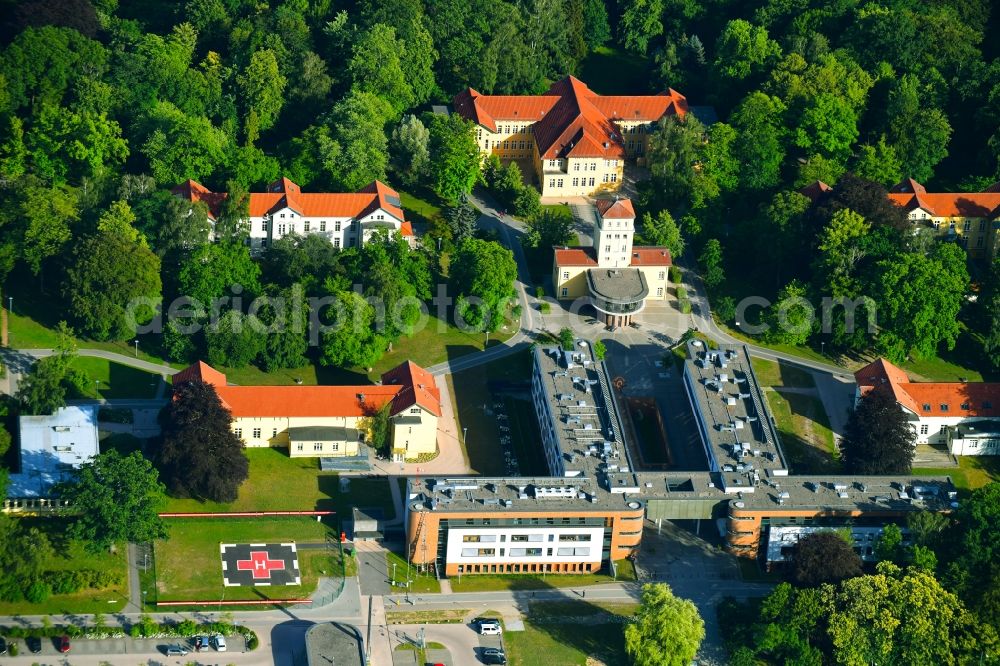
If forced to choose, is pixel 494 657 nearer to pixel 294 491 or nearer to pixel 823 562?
pixel 294 491

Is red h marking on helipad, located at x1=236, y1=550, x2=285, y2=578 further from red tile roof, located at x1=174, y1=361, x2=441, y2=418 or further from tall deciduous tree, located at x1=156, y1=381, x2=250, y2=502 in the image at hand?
red tile roof, located at x1=174, y1=361, x2=441, y2=418

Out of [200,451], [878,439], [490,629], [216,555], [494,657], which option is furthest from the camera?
[878,439]

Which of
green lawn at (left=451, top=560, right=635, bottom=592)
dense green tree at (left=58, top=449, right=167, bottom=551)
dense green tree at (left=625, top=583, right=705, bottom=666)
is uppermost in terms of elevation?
dense green tree at (left=58, top=449, right=167, bottom=551)

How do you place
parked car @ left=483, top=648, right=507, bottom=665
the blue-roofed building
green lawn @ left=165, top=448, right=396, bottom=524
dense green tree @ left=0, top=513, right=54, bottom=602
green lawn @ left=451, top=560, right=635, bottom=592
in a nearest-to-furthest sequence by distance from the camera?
parked car @ left=483, top=648, right=507, bottom=665
dense green tree @ left=0, top=513, right=54, bottom=602
green lawn @ left=451, top=560, right=635, bottom=592
the blue-roofed building
green lawn @ left=165, top=448, right=396, bottom=524

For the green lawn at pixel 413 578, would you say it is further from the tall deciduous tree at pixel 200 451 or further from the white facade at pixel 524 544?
the tall deciduous tree at pixel 200 451

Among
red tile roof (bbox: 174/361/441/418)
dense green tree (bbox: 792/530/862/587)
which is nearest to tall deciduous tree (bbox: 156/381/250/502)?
red tile roof (bbox: 174/361/441/418)

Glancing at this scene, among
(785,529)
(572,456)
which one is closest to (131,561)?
(572,456)

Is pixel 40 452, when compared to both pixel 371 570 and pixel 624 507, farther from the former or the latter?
pixel 624 507

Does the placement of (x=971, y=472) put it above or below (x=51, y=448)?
below

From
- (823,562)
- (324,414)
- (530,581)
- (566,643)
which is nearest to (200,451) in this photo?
(324,414)
